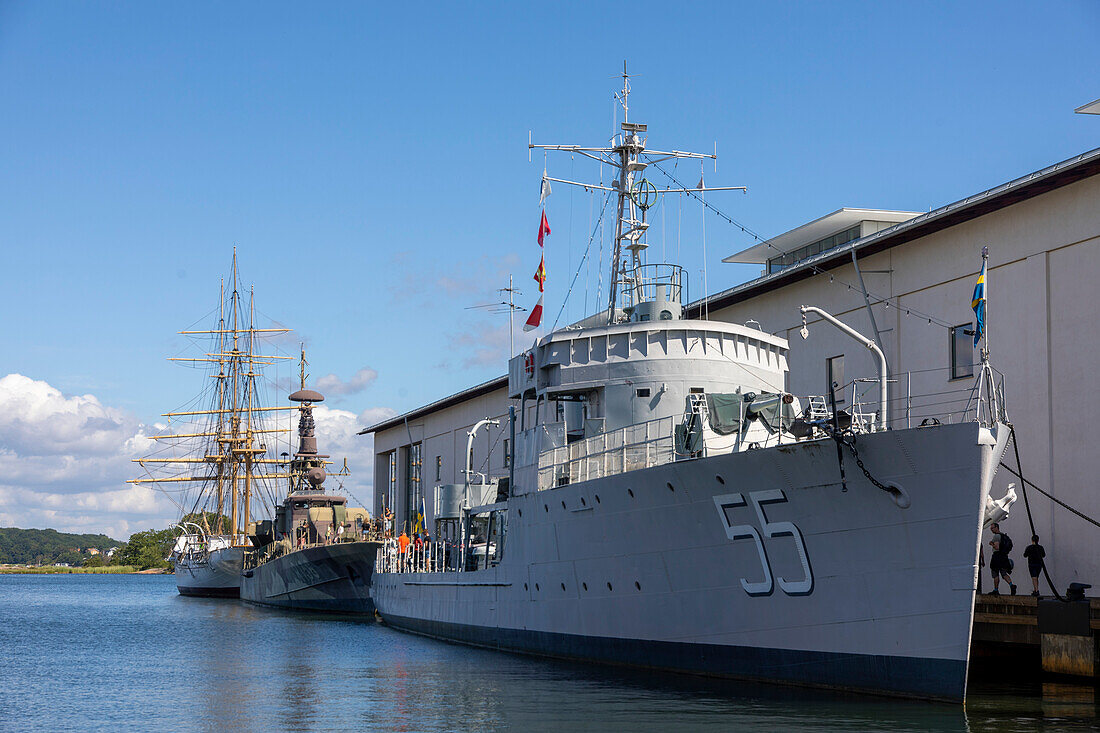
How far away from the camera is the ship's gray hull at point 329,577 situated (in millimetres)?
41750

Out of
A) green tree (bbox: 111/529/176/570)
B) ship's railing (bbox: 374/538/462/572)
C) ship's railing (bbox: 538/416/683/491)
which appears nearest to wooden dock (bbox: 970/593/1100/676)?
ship's railing (bbox: 538/416/683/491)

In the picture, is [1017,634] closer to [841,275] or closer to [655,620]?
[655,620]

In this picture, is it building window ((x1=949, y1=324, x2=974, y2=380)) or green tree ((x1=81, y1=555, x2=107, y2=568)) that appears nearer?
building window ((x1=949, y1=324, x2=974, y2=380))

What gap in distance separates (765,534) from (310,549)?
3124 centimetres

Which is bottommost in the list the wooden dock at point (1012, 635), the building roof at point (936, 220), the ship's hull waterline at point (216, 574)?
the ship's hull waterline at point (216, 574)

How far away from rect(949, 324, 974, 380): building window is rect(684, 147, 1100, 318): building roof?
249 cm

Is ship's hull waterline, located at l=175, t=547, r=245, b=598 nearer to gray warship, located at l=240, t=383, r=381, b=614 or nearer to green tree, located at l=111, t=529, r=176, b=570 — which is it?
gray warship, located at l=240, t=383, r=381, b=614

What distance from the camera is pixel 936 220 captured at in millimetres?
24594

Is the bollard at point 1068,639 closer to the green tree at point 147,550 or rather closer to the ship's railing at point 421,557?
the ship's railing at point 421,557

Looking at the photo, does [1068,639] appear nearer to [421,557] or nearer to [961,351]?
[961,351]

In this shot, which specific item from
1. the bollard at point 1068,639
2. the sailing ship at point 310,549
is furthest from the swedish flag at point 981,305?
the sailing ship at point 310,549

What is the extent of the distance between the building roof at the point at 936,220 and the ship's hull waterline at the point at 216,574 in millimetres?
38982

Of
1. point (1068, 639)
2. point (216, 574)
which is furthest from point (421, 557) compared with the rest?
point (216, 574)

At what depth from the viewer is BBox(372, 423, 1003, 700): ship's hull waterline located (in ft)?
43.4
